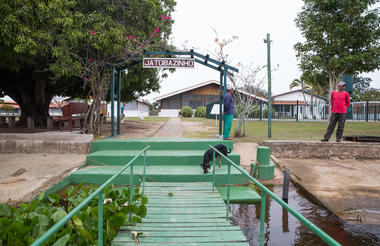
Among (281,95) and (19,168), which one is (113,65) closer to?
(19,168)

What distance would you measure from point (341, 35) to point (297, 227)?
11.7 m

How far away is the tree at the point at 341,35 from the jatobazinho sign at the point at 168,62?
26.2ft

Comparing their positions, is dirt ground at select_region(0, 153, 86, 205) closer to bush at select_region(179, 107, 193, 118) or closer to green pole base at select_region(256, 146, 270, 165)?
green pole base at select_region(256, 146, 270, 165)

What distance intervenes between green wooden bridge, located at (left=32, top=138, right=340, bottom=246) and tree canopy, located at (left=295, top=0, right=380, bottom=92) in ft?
29.8

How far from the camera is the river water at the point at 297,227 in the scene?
10.5 feet

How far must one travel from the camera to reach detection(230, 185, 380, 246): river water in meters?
3.19

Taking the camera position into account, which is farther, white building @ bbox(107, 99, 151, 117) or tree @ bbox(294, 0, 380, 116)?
white building @ bbox(107, 99, 151, 117)

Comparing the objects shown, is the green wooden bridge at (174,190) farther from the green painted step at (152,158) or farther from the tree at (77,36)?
the tree at (77,36)

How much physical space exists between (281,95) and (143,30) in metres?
30.4

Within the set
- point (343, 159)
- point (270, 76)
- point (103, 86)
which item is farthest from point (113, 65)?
point (343, 159)

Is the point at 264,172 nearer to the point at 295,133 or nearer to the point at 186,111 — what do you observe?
the point at 295,133

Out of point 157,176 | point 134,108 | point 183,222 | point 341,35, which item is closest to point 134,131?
point 157,176

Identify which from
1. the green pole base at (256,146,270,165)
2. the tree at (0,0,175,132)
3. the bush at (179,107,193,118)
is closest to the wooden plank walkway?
the green pole base at (256,146,270,165)

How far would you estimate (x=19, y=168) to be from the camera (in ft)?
16.9
